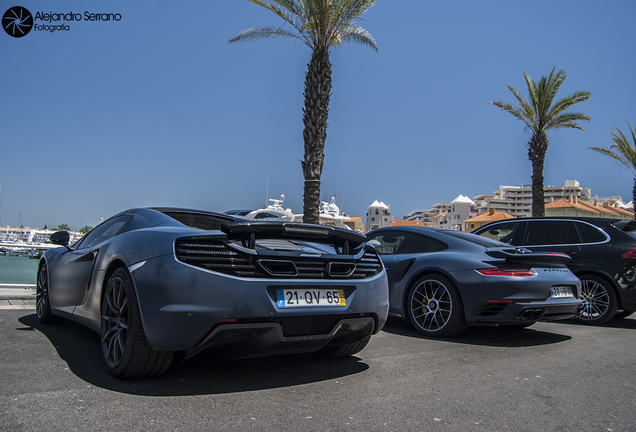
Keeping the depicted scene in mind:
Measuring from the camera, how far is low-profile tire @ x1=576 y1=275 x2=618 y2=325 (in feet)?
21.6

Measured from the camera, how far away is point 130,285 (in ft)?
9.92

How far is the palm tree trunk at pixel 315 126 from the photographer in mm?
12883

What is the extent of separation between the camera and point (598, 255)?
6.73 m

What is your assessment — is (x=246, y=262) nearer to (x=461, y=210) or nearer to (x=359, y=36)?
(x=359, y=36)

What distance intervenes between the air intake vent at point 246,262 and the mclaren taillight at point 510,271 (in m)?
2.40

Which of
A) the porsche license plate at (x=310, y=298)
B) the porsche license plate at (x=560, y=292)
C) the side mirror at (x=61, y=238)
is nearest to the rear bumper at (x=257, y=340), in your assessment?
the porsche license plate at (x=310, y=298)

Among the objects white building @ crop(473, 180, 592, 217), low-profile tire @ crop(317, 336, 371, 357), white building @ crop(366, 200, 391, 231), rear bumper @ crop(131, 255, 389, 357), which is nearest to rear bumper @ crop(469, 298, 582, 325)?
low-profile tire @ crop(317, 336, 371, 357)

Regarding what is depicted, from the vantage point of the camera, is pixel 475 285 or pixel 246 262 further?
pixel 475 285

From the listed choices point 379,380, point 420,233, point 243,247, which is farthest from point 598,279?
point 243,247

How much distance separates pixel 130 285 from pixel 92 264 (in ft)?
3.32

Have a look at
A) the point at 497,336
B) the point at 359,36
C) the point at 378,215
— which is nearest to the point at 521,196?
the point at 378,215

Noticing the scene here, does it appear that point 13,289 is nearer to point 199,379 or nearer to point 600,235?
point 199,379

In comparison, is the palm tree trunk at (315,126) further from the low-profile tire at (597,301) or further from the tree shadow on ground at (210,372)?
the tree shadow on ground at (210,372)

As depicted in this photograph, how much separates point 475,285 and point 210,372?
296 cm
